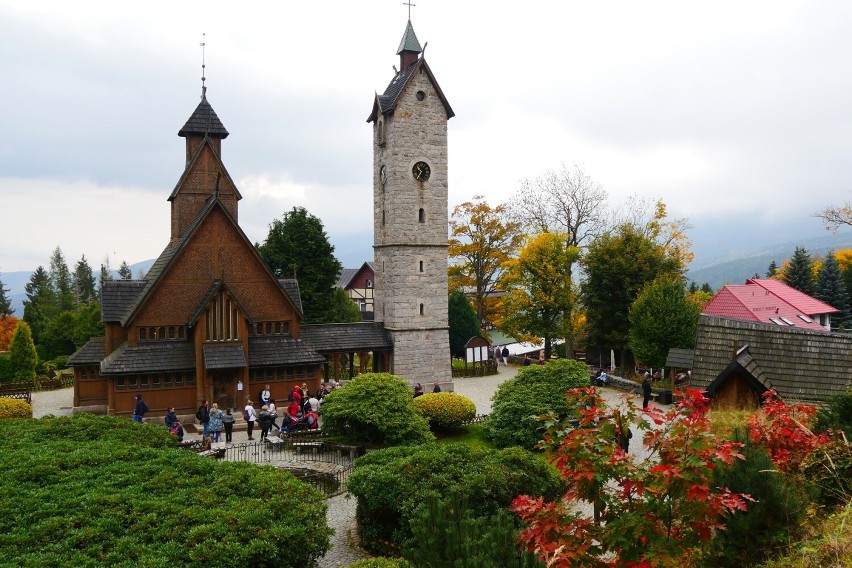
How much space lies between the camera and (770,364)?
17203 mm

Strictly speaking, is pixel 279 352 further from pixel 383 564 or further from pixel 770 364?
pixel 383 564

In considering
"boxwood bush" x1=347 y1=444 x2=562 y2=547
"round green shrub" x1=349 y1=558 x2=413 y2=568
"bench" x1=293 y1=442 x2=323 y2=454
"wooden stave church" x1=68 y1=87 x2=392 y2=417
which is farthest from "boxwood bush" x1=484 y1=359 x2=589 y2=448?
"round green shrub" x1=349 y1=558 x2=413 y2=568

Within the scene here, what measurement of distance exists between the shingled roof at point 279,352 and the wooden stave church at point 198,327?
43mm

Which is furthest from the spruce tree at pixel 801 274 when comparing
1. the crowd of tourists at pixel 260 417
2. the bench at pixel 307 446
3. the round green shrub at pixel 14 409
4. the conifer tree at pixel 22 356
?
the conifer tree at pixel 22 356

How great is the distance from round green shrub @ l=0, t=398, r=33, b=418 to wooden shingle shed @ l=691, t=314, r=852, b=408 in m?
23.8

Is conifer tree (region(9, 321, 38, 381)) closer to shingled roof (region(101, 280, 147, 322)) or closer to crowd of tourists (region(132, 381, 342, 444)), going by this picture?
Result: shingled roof (region(101, 280, 147, 322))

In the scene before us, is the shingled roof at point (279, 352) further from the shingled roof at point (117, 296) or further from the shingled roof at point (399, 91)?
the shingled roof at point (399, 91)

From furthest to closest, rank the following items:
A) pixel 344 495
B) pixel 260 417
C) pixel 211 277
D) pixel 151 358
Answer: pixel 211 277 < pixel 151 358 < pixel 260 417 < pixel 344 495

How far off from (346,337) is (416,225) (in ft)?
21.5

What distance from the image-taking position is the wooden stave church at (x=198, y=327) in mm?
26562

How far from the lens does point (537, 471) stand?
1433 centimetres

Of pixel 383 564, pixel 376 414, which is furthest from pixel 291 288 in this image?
pixel 383 564

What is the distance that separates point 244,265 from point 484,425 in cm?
1253

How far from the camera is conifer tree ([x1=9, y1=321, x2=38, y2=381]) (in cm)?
3869
